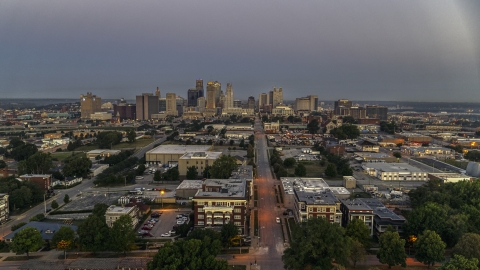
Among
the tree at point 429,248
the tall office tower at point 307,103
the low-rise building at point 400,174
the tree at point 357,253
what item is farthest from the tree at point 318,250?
the tall office tower at point 307,103

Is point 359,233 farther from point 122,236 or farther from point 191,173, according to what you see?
point 191,173

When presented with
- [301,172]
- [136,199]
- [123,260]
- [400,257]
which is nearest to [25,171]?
[136,199]

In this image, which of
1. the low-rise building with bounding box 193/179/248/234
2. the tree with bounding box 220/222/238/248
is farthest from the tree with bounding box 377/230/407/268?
the low-rise building with bounding box 193/179/248/234

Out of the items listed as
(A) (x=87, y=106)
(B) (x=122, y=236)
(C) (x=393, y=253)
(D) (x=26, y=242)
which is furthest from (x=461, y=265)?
(A) (x=87, y=106)

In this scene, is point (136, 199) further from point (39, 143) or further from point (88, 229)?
point (39, 143)

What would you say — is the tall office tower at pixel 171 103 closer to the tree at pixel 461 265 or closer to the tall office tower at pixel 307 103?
the tall office tower at pixel 307 103
